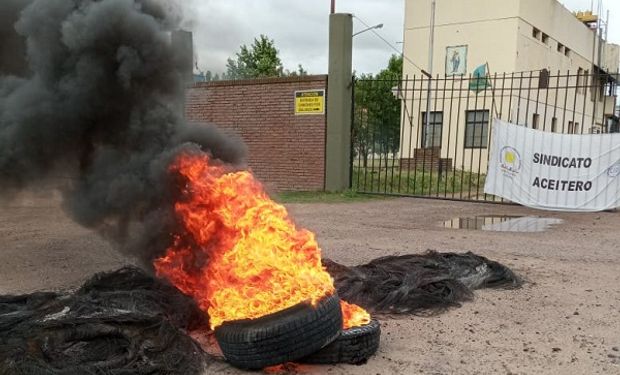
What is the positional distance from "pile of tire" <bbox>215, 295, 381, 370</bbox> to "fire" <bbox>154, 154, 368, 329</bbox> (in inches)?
3.3

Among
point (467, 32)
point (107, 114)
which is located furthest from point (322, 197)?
point (467, 32)

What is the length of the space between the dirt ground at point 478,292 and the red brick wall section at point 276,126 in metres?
2.82

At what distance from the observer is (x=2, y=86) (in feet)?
15.2

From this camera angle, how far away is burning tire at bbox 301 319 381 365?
11.3 feet

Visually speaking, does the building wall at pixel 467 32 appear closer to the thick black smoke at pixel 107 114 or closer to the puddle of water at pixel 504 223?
the puddle of water at pixel 504 223

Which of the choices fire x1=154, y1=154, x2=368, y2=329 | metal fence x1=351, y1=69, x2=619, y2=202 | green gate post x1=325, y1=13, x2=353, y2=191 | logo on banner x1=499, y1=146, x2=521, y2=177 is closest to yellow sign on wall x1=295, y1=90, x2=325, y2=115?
green gate post x1=325, y1=13, x2=353, y2=191

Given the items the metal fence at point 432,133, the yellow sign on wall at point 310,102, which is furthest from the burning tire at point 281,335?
the yellow sign on wall at point 310,102

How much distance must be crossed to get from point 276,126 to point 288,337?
10.8m

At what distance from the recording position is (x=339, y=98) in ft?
41.7

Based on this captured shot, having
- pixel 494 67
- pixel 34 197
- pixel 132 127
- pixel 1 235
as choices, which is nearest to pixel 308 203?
pixel 1 235

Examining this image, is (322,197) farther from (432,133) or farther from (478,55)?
(478,55)

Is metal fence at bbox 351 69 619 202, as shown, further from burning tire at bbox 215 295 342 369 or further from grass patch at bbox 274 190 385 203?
burning tire at bbox 215 295 342 369

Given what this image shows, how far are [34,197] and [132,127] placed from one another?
184cm

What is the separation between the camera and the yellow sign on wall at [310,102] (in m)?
13.1
